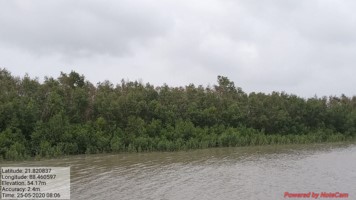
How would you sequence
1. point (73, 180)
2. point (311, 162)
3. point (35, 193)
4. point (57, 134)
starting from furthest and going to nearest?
point (57, 134) → point (311, 162) → point (73, 180) → point (35, 193)

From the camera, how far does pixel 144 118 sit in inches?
1804

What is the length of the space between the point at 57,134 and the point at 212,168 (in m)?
16.2

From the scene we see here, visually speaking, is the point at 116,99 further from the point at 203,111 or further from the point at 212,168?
the point at 212,168

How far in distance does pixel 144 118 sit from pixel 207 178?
2434cm

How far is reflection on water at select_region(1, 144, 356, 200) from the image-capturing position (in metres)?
17.9

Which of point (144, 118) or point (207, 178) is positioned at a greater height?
point (144, 118)

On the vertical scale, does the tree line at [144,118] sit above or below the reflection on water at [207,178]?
above

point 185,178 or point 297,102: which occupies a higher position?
point 297,102

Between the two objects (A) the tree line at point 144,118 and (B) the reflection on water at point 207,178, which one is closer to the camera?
(B) the reflection on water at point 207,178

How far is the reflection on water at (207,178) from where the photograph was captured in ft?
58.8

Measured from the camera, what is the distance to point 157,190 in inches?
730

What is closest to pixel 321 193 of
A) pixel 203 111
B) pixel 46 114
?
pixel 46 114

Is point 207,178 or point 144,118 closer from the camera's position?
point 207,178

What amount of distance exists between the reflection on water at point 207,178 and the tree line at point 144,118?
7.50m
